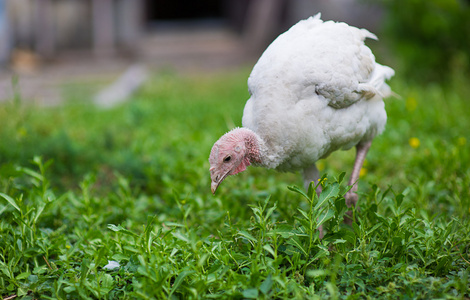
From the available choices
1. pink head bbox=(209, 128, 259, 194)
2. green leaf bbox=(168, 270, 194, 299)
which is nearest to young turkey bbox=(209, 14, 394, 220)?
pink head bbox=(209, 128, 259, 194)

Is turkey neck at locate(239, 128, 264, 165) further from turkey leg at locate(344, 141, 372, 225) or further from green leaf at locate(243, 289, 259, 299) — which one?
green leaf at locate(243, 289, 259, 299)

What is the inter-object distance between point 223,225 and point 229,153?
66cm

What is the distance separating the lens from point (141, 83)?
9742 mm

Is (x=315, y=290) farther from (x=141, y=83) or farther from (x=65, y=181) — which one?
(x=141, y=83)

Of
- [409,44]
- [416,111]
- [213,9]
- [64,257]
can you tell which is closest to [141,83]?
[409,44]

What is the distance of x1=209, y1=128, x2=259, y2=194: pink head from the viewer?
8.24ft

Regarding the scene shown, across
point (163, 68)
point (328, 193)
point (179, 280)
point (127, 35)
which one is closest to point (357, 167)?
point (328, 193)

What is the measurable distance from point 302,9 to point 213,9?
4.73 m

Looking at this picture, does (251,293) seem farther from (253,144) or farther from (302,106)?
(302,106)

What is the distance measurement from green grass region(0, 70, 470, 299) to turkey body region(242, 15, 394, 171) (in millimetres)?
246

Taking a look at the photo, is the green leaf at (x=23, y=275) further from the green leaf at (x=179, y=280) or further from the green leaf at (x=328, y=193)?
the green leaf at (x=328, y=193)

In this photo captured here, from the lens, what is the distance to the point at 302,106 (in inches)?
101

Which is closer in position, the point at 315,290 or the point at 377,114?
the point at 315,290

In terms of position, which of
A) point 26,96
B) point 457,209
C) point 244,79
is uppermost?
point 457,209
